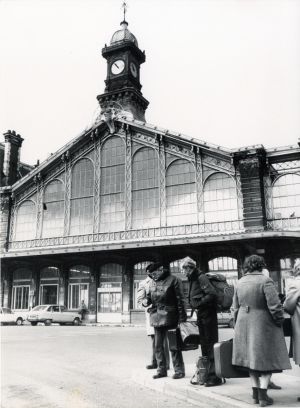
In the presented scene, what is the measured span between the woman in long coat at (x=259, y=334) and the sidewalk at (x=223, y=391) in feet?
0.89

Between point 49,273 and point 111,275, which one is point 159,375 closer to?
point 111,275

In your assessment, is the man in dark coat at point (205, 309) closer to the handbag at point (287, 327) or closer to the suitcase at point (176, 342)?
the suitcase at point (176, 342)

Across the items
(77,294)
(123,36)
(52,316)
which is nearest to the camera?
(52,316)

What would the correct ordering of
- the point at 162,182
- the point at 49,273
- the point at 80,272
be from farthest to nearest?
the point at 49,273, the point at 80,272, the point at 162,182

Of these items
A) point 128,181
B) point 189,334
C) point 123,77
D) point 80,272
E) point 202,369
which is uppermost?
point 123,77

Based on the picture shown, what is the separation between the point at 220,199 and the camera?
24.0 metres

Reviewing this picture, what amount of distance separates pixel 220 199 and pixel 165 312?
17.9 m

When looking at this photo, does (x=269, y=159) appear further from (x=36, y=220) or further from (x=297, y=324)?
(x=297, y=324)

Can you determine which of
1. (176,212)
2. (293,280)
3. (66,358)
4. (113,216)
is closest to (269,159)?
(176,212)

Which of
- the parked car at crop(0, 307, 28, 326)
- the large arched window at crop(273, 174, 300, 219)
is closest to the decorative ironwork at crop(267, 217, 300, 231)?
the large arched window at crop(273, 174, 300, 219)

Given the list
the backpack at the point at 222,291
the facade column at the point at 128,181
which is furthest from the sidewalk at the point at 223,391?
the facade column at the point at 128,181

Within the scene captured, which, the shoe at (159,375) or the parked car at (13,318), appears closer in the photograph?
the shoe at (159,375)

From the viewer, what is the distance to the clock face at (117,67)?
107 ft

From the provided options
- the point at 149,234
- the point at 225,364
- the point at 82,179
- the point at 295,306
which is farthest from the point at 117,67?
the point at 225,364
